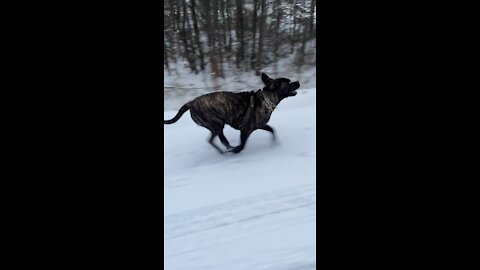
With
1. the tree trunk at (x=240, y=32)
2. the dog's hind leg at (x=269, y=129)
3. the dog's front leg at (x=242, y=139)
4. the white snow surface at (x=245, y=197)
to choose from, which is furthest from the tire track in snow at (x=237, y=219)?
the tree trunk at (x=240, y=32)

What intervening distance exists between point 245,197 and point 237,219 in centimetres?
31

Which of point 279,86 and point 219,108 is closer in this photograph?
point 219,108

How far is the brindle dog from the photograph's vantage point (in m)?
4.19

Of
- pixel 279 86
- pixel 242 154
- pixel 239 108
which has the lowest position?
pixel 242 154

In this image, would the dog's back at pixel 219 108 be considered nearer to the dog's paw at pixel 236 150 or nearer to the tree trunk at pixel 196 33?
the dog's paw at pixel 236 150

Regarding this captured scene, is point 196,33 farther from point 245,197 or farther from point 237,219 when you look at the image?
point 237,219

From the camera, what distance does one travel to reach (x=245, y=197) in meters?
3.48

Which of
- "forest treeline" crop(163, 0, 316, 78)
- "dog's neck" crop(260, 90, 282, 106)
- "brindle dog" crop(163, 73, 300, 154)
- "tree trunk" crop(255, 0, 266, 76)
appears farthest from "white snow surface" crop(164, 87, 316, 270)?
"tree trunk" crop(255, 0, 266, 76)

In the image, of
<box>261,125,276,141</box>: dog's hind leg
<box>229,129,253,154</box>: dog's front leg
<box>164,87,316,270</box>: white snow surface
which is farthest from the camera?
<box>261,125,276,141</box>: dog's hind leg

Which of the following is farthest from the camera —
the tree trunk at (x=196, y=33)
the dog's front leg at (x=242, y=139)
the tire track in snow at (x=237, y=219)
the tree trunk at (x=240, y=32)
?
the tree trunk at (x=240, y=32)

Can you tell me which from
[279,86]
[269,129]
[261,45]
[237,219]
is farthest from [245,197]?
[261,45]

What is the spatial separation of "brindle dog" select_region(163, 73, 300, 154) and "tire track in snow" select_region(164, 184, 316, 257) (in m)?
1.00

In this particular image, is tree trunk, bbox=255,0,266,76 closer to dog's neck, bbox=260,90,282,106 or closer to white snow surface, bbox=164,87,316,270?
white snow surface, bbox=164,87,316,270

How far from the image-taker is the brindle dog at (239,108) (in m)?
4.19
